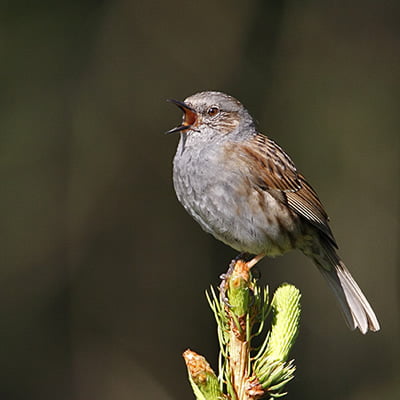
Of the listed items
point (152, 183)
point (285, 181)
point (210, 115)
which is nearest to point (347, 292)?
point (285, 181)

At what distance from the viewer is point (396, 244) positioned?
5844mm

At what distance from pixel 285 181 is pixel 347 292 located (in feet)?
2.10

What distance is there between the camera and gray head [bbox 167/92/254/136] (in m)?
3.62

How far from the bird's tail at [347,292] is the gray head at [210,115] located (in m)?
0.79

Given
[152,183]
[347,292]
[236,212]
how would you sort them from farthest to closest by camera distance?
[152,183], [347,292], [236,212]

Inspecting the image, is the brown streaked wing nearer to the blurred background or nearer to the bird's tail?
the bird's tail

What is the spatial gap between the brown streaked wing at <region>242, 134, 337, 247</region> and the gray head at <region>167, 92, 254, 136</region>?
0.15m

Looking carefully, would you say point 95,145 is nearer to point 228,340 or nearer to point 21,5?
point 21,5

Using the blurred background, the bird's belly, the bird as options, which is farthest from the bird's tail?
the blurred background

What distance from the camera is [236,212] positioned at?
11.1ft

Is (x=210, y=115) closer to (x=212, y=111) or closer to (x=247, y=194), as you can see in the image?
(x=212, y=111)

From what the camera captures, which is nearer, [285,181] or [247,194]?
[247,194]

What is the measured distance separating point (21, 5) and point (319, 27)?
2.47 meters

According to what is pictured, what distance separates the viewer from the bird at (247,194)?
3408 millimetres
